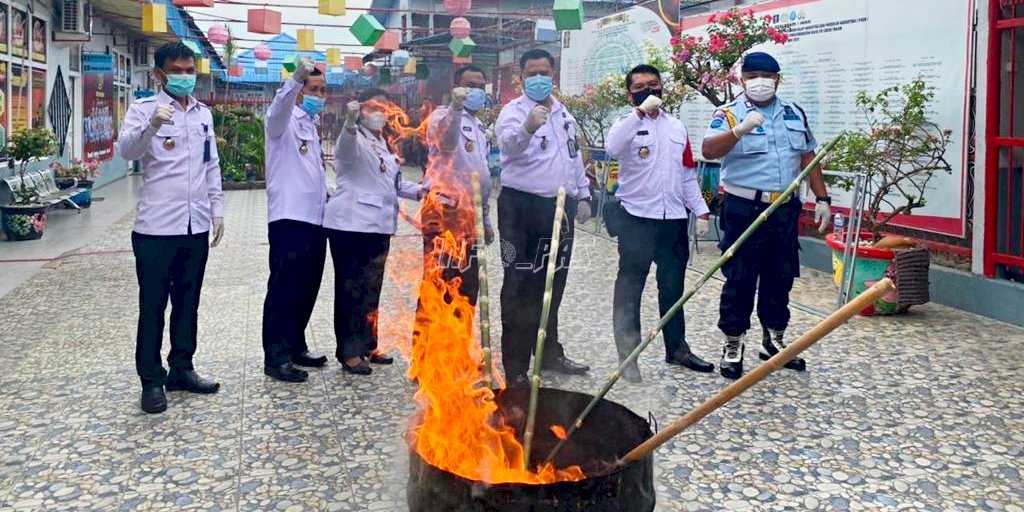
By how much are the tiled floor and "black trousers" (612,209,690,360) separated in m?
0.30

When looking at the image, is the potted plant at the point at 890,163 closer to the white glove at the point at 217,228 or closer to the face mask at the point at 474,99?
the face mask at the point at 474,99

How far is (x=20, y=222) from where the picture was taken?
33.3 ft

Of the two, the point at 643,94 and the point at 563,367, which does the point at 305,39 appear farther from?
the point at 563,367

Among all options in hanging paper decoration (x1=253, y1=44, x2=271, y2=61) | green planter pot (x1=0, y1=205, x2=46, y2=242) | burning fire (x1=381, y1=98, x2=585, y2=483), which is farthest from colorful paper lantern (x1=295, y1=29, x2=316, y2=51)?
burning fire (x1=381, y1=98, x2=585, y2=483)

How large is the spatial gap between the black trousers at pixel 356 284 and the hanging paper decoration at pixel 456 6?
292 inches

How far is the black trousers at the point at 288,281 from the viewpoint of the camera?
4.76m

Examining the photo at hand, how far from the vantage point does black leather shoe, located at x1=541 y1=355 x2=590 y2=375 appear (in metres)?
5.01

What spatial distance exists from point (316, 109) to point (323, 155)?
0.31 meters

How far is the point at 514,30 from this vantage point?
17.7 meters

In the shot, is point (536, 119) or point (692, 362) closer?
point (536, 119)

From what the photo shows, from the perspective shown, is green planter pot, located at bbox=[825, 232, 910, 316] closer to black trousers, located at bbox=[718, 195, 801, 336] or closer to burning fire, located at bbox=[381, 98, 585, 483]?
black trousers, located at bbox=[718, 195, 801, 336]

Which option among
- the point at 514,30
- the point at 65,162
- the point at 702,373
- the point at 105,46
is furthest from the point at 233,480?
the point at 105,46

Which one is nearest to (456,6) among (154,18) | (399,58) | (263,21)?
(399,58)

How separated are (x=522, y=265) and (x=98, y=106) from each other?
1597 centimetres
